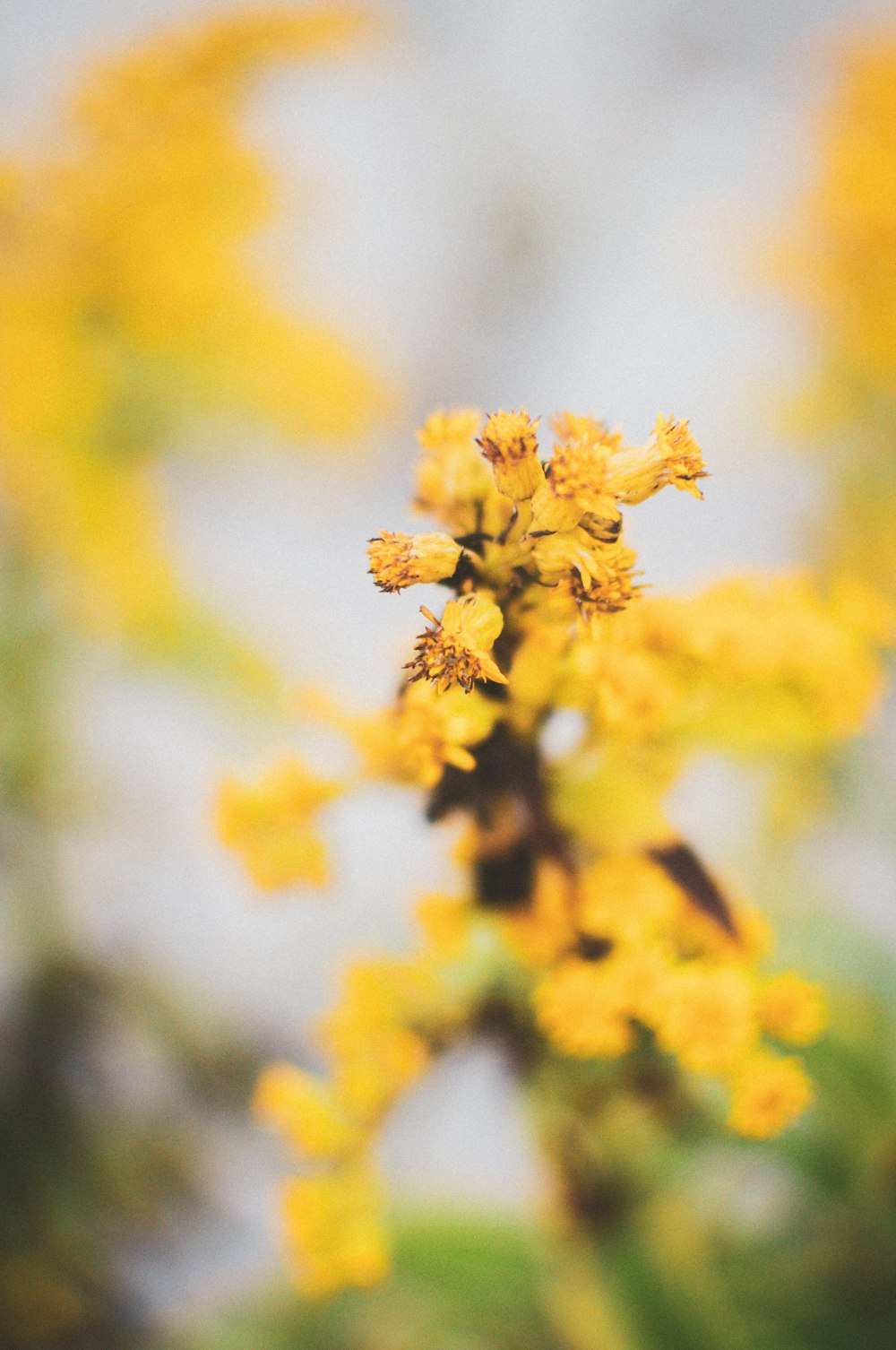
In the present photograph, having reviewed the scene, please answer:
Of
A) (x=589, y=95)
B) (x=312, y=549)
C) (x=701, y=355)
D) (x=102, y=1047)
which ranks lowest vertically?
(x=102, y=1047)

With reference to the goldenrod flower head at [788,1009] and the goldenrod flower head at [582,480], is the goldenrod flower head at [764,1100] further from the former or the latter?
the goldenrod flower head at [582,480]

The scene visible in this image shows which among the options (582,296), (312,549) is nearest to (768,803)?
(312,549)

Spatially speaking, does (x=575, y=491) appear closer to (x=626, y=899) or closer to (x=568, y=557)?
(x=568, y=557)

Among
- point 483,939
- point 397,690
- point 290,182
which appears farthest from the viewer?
point 290,182

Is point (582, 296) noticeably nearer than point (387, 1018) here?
No

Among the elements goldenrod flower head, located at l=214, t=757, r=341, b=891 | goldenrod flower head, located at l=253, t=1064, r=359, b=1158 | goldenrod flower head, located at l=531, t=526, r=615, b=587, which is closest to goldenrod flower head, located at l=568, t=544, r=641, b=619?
goldenrod flower head, located at l=531, t=526, r=615, b=587

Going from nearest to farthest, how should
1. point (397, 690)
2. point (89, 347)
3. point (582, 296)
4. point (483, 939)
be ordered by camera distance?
point (397, 690)
point (483, 939)
point (89, 347)
point (582, 296)

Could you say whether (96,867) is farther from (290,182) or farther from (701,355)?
(701,355)

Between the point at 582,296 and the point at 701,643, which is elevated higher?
the point at 582,296
